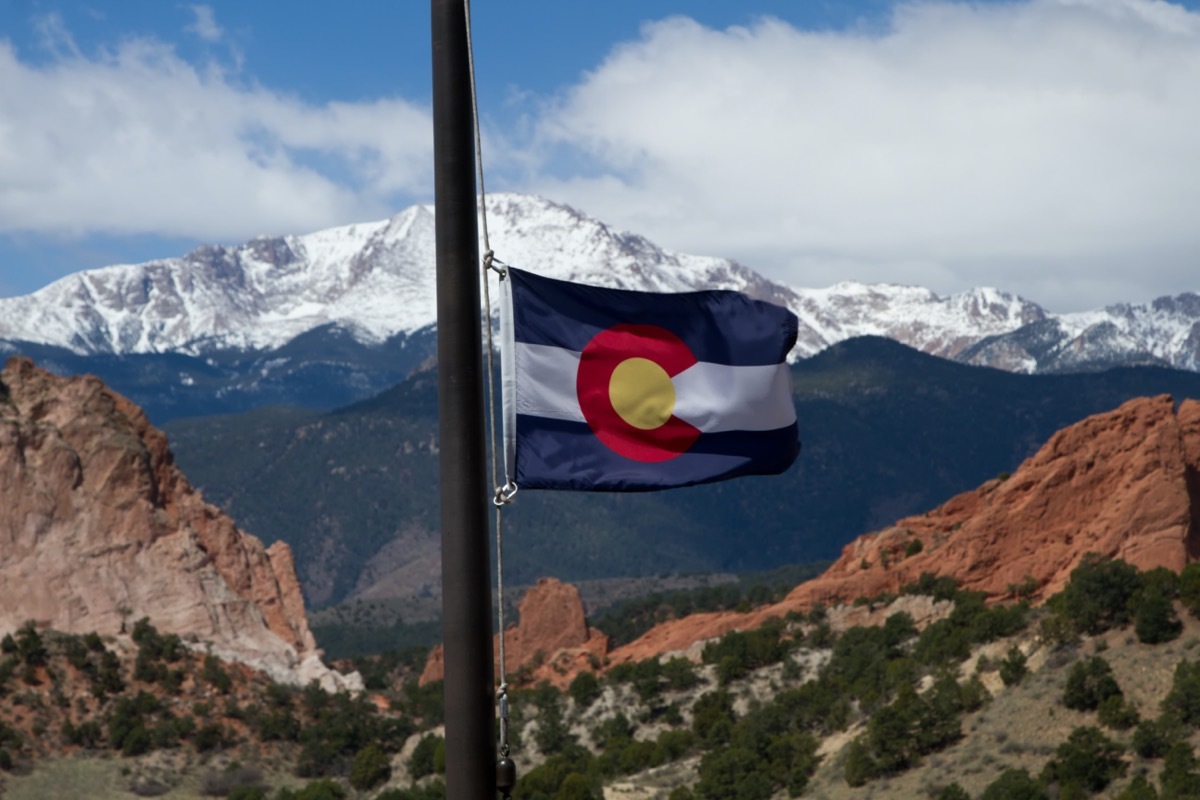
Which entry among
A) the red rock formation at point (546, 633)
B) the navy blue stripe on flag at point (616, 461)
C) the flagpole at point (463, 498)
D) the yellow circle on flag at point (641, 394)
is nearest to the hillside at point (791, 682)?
the red rock formation at point (546, 633)

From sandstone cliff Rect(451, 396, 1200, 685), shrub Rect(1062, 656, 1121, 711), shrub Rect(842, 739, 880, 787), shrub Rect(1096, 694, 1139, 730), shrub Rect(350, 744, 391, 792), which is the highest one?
sandstone cliff Rect(451, 396, 1200, 685)

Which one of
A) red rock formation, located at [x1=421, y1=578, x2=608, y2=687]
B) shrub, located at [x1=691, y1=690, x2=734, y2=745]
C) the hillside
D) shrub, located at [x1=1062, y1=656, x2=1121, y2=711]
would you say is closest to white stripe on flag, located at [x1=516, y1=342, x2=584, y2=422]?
the hillside

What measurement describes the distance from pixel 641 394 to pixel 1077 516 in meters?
73.0

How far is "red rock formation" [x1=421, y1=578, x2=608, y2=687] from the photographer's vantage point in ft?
351

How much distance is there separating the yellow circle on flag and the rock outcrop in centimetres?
7933

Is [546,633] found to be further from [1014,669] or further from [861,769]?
[861,769]

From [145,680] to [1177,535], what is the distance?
50.3m

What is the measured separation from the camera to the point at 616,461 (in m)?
11.9

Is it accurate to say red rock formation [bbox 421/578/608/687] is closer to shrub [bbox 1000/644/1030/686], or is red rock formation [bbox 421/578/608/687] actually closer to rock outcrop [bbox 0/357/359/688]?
rock outcrop [bbox 0/357/359/688]

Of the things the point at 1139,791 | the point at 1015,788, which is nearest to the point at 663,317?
the point at 1139,791

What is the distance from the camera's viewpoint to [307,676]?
307 ft

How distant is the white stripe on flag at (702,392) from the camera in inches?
453

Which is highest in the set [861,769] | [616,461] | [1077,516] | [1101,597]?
[616,461]

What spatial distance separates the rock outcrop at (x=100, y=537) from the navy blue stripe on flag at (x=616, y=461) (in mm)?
78999
